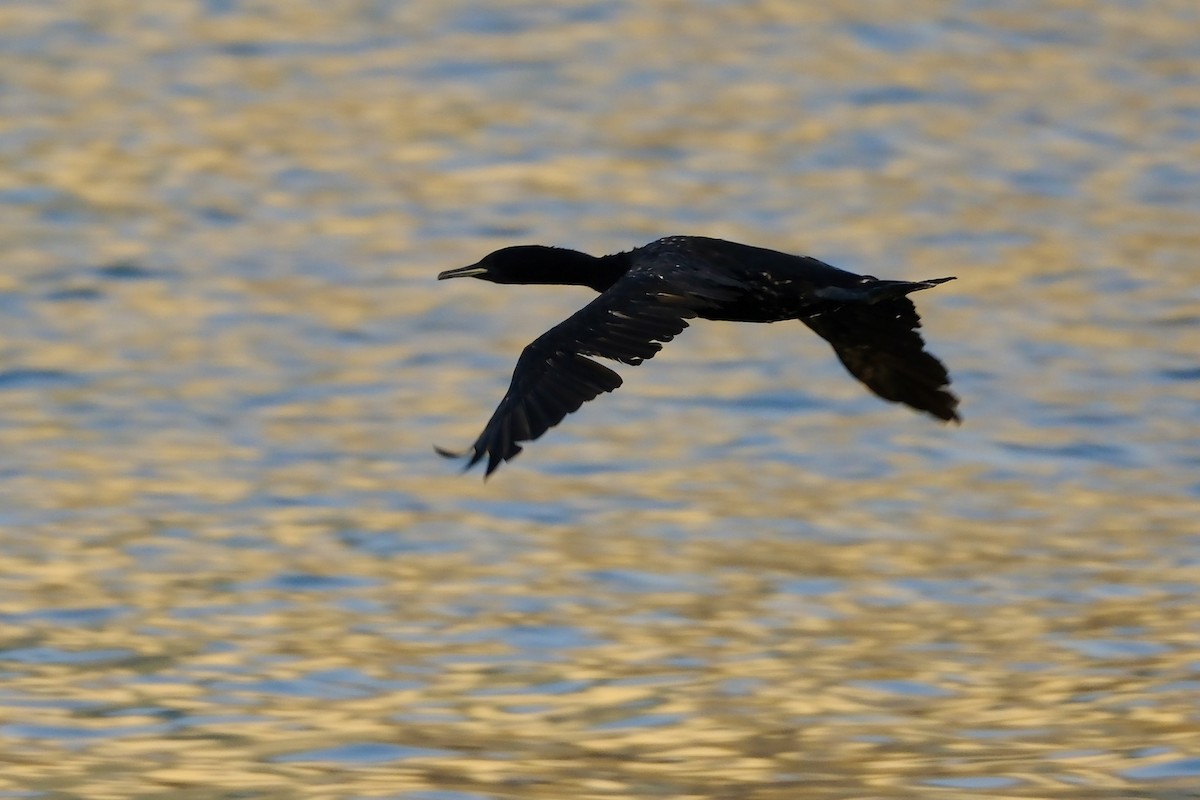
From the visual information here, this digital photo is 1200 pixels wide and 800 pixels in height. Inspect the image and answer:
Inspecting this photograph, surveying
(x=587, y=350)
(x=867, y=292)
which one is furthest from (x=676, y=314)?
(x=867, y=292)

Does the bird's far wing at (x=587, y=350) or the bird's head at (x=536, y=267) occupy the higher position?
the bird's head at (x=536, y=267)

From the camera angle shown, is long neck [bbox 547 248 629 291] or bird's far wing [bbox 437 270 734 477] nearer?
bird's far wing [bbox 437 270 734 477]

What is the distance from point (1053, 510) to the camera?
456 inches

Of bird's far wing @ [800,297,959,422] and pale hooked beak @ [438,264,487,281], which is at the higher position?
pale hooked beak @ [438,264,487,281]

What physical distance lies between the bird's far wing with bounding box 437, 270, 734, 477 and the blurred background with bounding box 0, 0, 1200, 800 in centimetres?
143

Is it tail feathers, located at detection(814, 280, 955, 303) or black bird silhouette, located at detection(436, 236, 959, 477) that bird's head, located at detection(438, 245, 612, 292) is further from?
tail feathers, located at detection(814, 280, 955, 303)

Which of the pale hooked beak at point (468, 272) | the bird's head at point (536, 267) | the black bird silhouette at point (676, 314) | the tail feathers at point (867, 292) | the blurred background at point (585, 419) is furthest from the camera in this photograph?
the bird's head at point (536, 267)

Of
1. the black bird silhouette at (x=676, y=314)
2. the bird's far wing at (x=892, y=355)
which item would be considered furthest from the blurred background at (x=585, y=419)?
the black bird silhouette at (x=676, y=314)

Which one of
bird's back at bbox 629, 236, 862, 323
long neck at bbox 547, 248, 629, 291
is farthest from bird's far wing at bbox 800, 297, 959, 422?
long neck at bbox 547, 248, 629, 291

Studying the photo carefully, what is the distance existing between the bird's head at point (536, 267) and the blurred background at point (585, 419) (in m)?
1.50

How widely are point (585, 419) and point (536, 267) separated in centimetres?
387

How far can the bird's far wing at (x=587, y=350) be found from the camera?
6.98 metres

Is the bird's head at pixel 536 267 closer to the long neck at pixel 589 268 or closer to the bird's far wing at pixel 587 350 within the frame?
the long neck at pixel 589 268

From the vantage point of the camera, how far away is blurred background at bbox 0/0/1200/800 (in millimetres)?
8680
